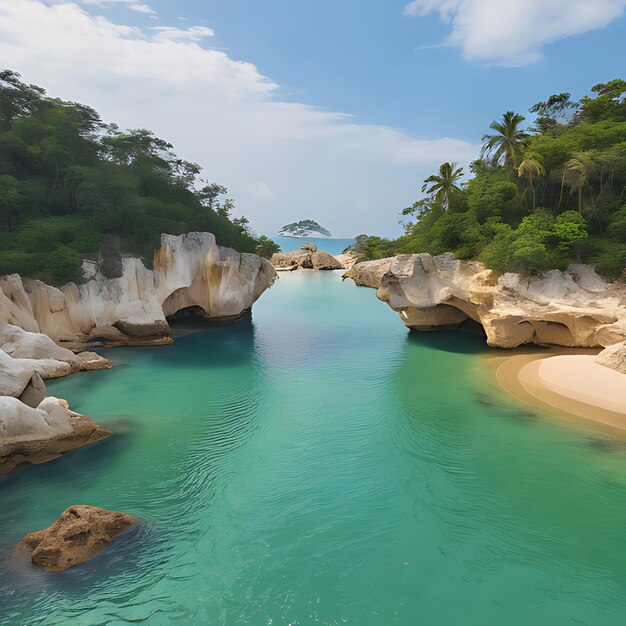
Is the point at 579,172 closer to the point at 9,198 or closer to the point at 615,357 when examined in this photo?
the point at 615,357

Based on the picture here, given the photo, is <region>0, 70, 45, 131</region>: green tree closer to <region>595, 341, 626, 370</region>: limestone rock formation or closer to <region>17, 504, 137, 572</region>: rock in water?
<region>17, 504, 137, 572</region>: rock in water

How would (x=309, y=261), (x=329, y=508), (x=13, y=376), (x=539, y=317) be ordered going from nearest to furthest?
1. (x=329, y=508)
2. (x=13, y=376)
3. (x=539, y=317)
4. (x=309, y=261)

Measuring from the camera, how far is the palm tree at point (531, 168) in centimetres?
1988

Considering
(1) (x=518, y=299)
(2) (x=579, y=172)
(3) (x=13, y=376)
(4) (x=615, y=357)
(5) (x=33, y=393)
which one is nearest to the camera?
(3) (x=13, y=376)

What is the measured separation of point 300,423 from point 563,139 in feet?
66.9

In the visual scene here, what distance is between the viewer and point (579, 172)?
746 inches

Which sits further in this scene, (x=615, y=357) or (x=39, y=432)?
(x=615, y=357)

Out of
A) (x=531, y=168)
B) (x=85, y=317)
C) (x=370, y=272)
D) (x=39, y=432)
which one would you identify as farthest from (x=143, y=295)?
(x=370, y=272)

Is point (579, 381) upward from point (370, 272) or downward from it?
downward

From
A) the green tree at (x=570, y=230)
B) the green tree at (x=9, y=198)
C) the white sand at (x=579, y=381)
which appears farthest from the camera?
the green tree at (x=9, y=198)

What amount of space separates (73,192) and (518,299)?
78.1ft

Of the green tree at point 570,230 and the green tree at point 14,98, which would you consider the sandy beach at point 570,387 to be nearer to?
the green tree at point 570,230

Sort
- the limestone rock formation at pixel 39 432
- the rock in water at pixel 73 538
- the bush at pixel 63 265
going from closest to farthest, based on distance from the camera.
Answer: the rock in water at pixel 73 538, the limestone rock formation at pixel 39 432, the bush at pixel 63 265

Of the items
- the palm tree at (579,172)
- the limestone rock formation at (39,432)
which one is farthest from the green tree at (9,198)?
the palm tree at (579,172)
